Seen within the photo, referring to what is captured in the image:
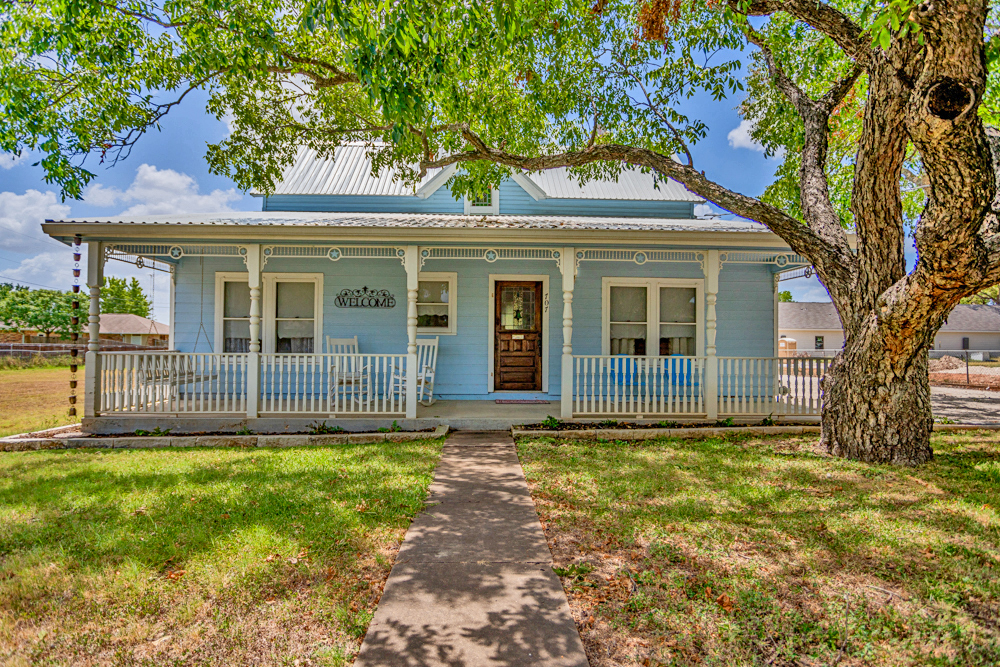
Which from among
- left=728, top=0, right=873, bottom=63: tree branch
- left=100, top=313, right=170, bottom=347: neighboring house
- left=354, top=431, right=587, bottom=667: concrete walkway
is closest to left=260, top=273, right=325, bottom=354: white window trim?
left=354, top=431, right=587, bottom=667: concrete walkway

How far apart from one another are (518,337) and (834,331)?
3909 centimetres

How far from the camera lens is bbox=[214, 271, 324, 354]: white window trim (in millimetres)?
8891

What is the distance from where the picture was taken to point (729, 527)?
362 cm

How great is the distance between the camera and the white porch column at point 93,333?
709 centimetres

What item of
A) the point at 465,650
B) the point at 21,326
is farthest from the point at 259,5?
the point at 21,326

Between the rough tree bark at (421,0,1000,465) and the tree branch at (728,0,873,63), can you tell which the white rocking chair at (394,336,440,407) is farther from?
the tree branch at (728,0,873,63)

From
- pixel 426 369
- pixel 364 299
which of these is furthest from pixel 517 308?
pixel 364 299

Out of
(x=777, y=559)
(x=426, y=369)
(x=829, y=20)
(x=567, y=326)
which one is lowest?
(x=777, y=559)

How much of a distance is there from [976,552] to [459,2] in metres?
6.30

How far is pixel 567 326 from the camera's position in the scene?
7430mm

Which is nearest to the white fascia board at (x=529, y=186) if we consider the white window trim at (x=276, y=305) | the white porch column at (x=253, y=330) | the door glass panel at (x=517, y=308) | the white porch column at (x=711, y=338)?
the door glass panel at (x=517, y=308)

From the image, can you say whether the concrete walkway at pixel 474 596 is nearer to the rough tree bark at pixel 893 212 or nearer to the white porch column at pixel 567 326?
the white porch column at pixel 567 326

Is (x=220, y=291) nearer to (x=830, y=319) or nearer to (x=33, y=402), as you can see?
(x=33, y=402)

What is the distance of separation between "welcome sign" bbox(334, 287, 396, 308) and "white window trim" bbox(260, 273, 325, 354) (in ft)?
1.25
